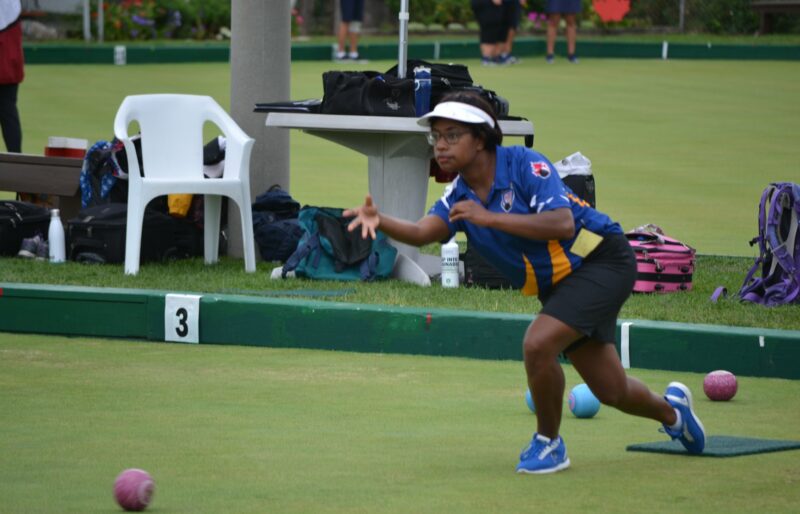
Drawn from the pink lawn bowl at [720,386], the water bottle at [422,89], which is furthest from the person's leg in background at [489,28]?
the pink lawn bowl at [720,386]

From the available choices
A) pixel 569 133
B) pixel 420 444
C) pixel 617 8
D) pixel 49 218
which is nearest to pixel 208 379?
pixel 420 444

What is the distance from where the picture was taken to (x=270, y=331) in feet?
26.8

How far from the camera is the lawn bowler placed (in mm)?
5234

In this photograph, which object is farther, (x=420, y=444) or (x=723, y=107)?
(x=723, y=107)

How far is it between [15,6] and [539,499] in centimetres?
839

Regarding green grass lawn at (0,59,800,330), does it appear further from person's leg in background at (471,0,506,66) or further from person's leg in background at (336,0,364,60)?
person's leg in background at (336,0,364,60)

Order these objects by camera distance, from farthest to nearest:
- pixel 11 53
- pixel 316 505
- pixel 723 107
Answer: pixel 723 107 < pixel 11 53 < pixel 316 505

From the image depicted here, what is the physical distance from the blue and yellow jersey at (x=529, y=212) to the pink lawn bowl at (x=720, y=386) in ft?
4.96

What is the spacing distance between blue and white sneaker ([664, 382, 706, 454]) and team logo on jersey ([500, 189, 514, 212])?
2.96 feet

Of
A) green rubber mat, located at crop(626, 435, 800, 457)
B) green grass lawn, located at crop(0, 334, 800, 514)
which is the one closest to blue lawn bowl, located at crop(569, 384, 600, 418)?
green grass lawn, located at crop(0, 334, 800, 514)

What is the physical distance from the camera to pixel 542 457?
5266 mm

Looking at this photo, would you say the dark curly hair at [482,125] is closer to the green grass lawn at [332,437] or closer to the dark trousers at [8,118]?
the green grass lawn at [332,437]

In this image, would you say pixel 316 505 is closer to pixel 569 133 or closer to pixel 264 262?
pixel 264 262

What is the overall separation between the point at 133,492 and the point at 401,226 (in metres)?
1.26
